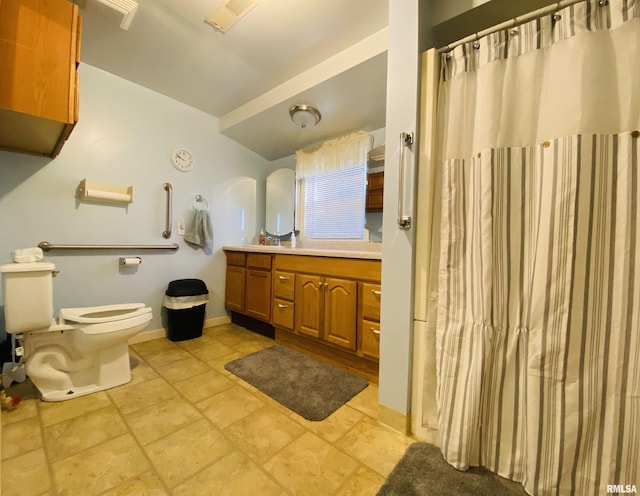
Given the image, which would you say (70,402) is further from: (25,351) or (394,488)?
(394,488)

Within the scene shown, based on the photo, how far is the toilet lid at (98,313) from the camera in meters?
1.49

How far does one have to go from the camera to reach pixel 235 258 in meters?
2.77

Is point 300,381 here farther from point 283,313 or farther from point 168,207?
point 168,207

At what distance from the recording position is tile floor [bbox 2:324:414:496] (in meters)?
0.97

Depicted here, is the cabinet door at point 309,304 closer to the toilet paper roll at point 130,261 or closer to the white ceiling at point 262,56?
the toilet paper roll at point 130,261

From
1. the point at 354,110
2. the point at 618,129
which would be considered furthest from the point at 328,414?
the point at 354,110

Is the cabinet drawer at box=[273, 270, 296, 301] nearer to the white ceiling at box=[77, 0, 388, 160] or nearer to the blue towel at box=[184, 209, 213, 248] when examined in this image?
the blue towel at box=[184, 209, 213, 248]

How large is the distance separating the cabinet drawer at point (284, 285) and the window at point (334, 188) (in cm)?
69

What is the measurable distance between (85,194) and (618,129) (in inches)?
116

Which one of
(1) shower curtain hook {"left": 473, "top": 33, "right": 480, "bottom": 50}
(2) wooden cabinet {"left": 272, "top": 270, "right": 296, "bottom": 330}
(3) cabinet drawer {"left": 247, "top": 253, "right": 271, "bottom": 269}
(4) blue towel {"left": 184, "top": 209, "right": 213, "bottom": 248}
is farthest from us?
(4) blue towel {"left": 184, "top": 209, "right": 213, "bottom": 248}

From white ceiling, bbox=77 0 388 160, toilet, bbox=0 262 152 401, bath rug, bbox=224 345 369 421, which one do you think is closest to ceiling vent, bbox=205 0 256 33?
white ceiling, bbox=77 0 388 160

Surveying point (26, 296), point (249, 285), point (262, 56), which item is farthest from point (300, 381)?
point (262, 56)

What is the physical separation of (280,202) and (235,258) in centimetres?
85

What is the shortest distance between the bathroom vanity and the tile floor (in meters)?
0.34
